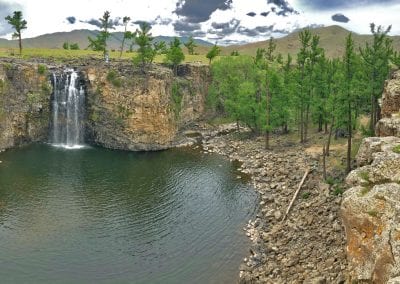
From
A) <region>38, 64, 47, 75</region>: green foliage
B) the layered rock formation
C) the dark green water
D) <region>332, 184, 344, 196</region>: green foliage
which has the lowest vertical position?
the dark green water

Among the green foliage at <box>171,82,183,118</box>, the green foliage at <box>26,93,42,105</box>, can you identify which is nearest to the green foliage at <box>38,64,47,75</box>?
the green foliage at <box>26,93,42,105</box>

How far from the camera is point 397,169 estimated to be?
27312mm

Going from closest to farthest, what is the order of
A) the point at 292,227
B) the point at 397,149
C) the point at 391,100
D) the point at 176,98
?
the point at 397,149, the point at 292,227, the point at 391,100, the point at 176,98

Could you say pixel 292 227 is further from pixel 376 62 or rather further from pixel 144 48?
pixel 144 48

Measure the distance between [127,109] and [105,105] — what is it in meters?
4.50

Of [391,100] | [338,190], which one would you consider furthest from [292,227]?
[391,100]

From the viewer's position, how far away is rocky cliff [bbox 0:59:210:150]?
76688 millimetres

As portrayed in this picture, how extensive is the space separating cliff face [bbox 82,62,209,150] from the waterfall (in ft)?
6.23

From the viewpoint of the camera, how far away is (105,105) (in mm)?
78812

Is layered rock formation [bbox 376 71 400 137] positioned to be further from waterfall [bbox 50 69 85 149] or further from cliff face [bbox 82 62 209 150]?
waterfall [bbox 50 69 85 149]

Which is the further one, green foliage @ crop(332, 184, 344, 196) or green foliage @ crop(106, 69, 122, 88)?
green foliage @ crop(106, 69, 122, 88)

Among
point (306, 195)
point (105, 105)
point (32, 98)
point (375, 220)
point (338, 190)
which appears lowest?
point (306, 195)

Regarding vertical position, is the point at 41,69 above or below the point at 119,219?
above

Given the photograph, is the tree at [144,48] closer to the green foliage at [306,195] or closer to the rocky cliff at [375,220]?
the green foliage at [306,195]
